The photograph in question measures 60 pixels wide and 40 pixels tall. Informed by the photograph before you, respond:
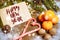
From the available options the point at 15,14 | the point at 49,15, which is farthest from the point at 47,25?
the point at 15,14

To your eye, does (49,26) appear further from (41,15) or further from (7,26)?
(7,26)

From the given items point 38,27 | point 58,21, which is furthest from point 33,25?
point 58,21

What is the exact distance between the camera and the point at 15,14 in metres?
0.88

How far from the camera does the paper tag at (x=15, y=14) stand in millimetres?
861

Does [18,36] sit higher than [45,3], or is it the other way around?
[45,3]

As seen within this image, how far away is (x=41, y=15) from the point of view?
2.88 feet

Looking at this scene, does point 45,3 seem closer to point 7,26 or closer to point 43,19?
point 43,19

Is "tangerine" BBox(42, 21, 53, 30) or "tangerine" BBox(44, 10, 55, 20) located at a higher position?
"tangerine" BBox(44, 10, 55, 20)

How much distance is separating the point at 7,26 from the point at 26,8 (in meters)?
0.15

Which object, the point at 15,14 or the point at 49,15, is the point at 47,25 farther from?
the point at 15,14

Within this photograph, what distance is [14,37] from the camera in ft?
2.63

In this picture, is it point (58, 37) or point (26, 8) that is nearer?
point (58, 37)

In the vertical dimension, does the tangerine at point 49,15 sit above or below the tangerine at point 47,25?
above

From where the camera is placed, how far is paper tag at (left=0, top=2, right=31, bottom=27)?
86 centimetres
